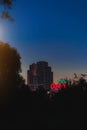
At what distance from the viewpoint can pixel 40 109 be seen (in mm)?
25750

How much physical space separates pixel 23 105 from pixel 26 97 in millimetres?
986

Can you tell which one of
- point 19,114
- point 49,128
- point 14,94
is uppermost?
point 14,94

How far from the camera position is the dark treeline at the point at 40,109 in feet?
62.0

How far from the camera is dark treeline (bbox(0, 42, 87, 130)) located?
18.9 m

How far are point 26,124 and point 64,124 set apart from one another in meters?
1.92

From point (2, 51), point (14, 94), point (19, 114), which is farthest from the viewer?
point (2, 51)

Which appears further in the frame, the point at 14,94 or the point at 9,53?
the point at 9,53

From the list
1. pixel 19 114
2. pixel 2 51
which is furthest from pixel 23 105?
pixel 2 51

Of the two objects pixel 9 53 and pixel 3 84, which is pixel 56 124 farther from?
pixel 9 53

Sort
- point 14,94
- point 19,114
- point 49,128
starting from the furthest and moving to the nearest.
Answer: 1. point 14,94
2. point 19,114
3. point 49,128

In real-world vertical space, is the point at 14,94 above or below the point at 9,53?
below

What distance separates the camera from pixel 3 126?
62.0 ft

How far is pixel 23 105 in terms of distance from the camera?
25719 mm

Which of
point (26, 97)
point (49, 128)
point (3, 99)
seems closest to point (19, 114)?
point (3, 99)
